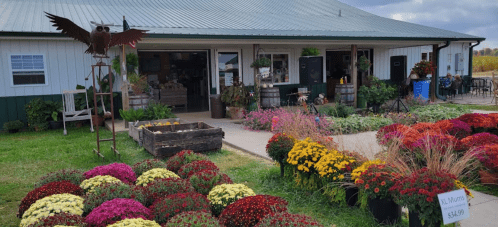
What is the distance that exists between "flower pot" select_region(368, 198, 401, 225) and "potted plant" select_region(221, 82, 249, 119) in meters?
7.30

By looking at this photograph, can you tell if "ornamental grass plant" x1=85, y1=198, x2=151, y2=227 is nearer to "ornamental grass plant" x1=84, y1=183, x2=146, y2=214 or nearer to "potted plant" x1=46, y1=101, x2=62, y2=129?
"ornamental grass plant" x1=84, y1=183, x2=146, y2=214

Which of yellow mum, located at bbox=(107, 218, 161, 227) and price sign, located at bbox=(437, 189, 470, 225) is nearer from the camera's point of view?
price sign, located at bbox=(437, 189, 470, 225)

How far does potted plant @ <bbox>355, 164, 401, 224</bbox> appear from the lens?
10.9ft

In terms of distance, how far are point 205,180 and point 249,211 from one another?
1152 mm

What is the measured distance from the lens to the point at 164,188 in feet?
12.2

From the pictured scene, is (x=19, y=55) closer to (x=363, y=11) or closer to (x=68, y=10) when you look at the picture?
(x=68, y=10)

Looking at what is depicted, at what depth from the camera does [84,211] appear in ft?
11.3

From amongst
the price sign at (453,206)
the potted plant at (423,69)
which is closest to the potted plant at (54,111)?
the price sign at (453,206)

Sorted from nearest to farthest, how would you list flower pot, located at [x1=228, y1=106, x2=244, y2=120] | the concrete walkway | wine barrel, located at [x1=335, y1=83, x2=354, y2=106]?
1. the concrete walkway
2. flower pot, located at [x1=228, y1=106, x2=244, y2=120]
3. wine barrel, located at [x1=335, y1=83, x2=354, y2=106]

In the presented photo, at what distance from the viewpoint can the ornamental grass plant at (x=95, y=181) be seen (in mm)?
3971

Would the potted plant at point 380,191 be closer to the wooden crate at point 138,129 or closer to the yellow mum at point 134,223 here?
the yellow mum at point 134,223

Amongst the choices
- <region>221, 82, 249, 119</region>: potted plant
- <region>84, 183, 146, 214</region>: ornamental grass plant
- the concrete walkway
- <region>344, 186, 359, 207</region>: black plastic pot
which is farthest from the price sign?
<region>221, 82, 249, 119</region>: potted plant

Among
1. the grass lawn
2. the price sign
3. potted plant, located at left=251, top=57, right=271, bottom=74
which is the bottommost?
the grass lawn

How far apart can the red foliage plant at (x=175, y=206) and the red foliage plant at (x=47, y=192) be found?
104cm
